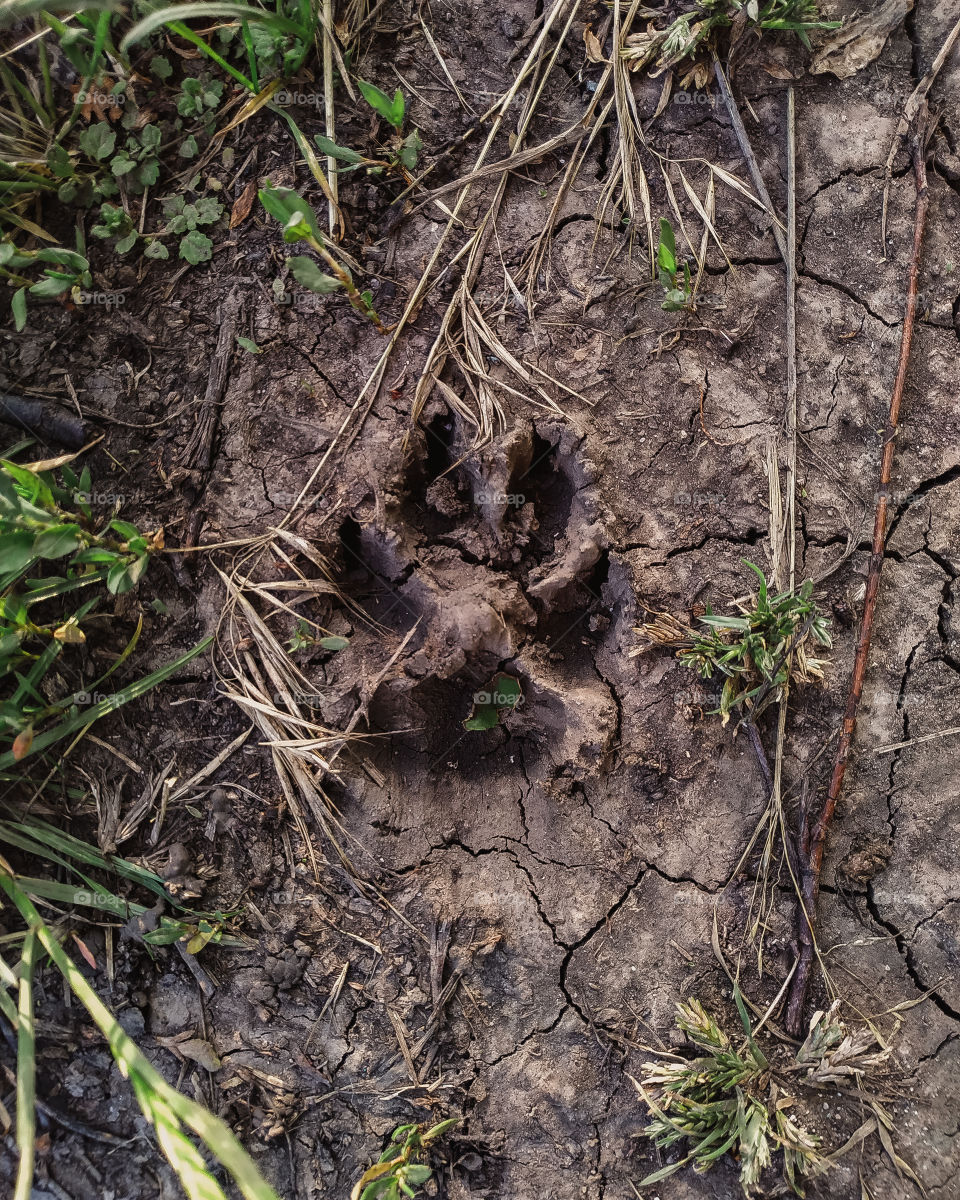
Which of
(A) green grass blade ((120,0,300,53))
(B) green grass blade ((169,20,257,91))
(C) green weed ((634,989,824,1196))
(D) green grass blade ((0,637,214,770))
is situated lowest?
(C) green weed ((634,989,824,1196))

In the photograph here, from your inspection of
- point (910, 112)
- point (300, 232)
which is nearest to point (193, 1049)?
point (300, 232)

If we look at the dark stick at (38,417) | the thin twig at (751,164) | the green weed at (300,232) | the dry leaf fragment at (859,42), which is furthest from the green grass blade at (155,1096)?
the dry leaf fragment at (859,42)

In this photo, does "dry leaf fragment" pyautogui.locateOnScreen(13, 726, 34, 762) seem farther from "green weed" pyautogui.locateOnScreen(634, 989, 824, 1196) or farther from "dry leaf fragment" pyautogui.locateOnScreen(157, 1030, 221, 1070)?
"green weed" pyautogui.locateOnScreen(634, 989, 824, 1196)

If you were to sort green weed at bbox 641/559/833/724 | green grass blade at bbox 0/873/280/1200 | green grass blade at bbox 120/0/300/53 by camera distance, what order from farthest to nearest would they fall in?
green weed at bbox 641/559/833/724, green grass blade at bbox 120/0/300/53, green grass blade at bbox 0/873/280/1200

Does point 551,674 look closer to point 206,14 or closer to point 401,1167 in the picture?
point 401,1167

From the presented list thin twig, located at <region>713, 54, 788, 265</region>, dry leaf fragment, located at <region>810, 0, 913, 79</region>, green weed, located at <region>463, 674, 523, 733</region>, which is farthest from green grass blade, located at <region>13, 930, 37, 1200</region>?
dry leaf fragment, located at <region>810, 0, 913, 79</region>

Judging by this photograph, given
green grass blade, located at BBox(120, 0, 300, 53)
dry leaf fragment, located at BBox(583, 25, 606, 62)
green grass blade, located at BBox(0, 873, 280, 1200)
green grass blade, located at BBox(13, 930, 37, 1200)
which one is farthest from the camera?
dry leaf fragment, located at BBox(583, 25, 606, 62)
